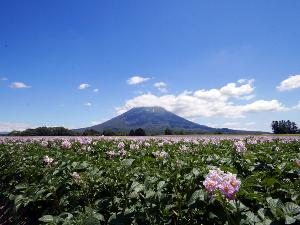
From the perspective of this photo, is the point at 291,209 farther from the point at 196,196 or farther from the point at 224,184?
the point at 196,196

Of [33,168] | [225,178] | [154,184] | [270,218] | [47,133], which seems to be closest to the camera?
[225,178]

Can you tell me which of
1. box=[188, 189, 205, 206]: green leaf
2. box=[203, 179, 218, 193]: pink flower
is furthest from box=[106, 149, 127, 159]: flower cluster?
box=[203, 179, 218, 193]: pink flower

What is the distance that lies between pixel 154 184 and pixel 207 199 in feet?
3.39

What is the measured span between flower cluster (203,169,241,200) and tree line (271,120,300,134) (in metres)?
64.6

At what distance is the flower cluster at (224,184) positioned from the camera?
11.9 ft

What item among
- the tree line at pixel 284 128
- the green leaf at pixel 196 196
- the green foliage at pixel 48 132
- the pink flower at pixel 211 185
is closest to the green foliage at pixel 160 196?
the green leaf at pixel 196 196

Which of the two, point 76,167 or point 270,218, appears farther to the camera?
point 76,167

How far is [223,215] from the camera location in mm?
4355

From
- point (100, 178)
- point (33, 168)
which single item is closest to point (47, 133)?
point (33, 168)

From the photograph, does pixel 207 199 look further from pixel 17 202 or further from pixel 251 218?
pixel 17 202

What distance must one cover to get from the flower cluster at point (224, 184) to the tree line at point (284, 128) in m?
64.6

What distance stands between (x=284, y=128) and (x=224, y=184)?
67.6 meters

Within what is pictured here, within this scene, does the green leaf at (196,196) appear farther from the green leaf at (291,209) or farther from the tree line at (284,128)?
the tree line at (284,128)

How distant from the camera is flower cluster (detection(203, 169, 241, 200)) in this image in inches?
142
